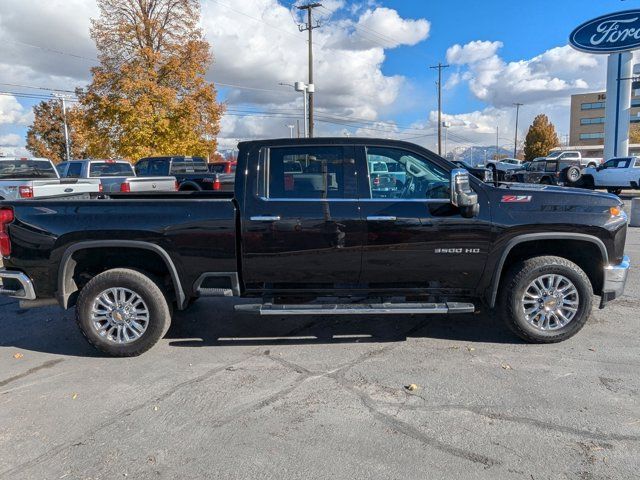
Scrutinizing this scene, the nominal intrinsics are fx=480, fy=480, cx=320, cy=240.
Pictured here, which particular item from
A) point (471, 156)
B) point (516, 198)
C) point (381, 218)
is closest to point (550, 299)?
point (516, 198)

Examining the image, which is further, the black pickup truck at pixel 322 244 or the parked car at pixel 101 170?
the parked car at pixel 101 170

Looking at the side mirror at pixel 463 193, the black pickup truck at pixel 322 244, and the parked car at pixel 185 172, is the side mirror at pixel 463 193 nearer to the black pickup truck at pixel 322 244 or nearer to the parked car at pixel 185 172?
the black pickup truck at pixel 322 244

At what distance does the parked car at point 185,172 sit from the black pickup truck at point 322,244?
33.3 ft

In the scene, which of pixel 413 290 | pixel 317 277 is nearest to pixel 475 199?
pixel 413 290

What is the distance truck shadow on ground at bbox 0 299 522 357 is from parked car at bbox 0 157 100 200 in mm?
3235

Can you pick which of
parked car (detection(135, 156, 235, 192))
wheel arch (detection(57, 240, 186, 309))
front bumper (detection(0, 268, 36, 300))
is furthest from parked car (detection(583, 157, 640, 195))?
front bumper (detection(0, 268, 36, 300))

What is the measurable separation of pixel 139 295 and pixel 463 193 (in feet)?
10.1

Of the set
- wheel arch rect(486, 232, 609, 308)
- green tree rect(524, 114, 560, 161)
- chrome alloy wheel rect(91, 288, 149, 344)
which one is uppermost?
green tree rect(524, 114, 560, 161)

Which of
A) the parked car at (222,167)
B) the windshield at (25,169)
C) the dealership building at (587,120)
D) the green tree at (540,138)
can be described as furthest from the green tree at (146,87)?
the dealership building at (587,120)

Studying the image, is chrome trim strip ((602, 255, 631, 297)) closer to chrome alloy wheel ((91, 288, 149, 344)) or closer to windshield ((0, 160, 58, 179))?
chrome alloy wheel ((91, 288, 149, 344))

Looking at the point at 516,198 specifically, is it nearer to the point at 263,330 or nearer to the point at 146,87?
the point at 263,330

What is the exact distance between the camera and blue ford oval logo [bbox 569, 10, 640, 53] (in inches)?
1010

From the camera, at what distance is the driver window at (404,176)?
14.7 ft

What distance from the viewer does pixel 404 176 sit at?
14.9ft
